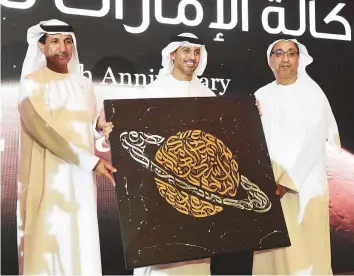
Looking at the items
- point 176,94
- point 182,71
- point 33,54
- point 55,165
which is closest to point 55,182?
point 55,165

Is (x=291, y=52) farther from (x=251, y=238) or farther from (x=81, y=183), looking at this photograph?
(x=81, y=183)

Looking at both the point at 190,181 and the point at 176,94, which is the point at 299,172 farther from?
the point at 176,94

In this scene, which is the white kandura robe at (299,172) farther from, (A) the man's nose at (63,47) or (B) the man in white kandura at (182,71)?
(A) the man's nose at (63,47)

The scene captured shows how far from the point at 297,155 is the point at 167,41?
2.86 ft

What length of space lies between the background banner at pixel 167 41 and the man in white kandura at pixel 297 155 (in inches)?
2.7

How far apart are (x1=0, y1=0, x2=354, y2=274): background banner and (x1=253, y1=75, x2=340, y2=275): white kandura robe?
0.29 feet

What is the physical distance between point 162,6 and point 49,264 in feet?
4.40

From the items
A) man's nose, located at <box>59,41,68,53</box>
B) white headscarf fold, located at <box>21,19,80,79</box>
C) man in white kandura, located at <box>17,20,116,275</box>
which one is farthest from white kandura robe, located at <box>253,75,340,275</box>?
white headscarf fold, located at <box>21,19,80,79</box>

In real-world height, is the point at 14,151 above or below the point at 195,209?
above

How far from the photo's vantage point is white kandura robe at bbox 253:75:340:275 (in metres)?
2.49

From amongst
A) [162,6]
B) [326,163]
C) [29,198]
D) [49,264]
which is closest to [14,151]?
[29,198]

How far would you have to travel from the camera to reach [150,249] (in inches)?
83.0

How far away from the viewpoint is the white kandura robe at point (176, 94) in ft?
7.59

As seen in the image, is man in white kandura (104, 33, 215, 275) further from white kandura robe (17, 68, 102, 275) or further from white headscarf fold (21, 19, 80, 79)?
white headscarf fold (21, 19, 80, 79)
